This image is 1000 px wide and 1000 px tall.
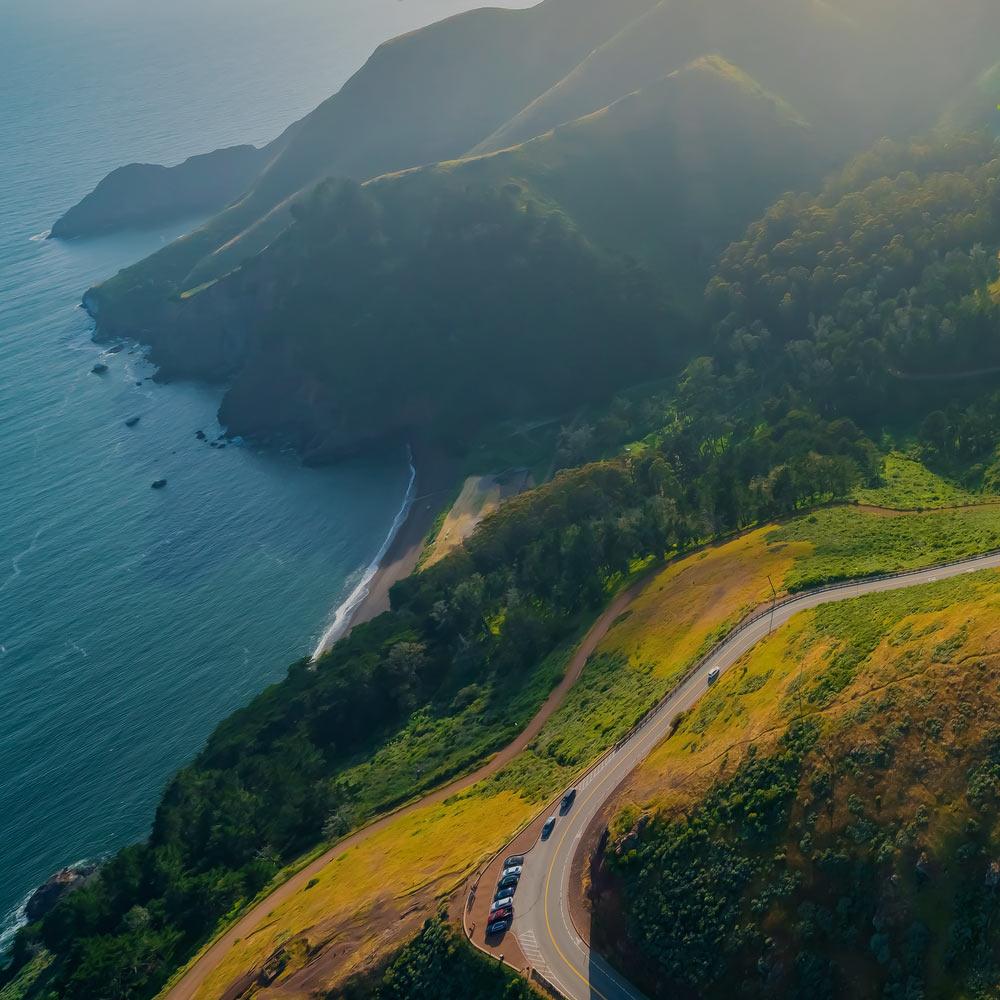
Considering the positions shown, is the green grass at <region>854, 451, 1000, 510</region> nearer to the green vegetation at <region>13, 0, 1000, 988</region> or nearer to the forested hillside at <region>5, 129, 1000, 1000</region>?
the green vegetation at <region>13, 0, 1000, 988</region>

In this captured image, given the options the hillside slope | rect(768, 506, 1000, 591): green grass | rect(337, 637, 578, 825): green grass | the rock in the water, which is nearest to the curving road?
rect(768, 506, 1000, 591): green grass

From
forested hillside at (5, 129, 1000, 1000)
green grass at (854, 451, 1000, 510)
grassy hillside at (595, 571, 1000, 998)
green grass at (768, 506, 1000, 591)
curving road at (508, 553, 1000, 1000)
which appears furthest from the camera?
green grass at (854, 451, 1000, 510)

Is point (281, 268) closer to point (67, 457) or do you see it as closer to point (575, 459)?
point (67, 457)

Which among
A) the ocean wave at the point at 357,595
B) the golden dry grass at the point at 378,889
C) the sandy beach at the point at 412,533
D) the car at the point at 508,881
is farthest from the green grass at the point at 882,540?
the ocean wave at the point at 357,595

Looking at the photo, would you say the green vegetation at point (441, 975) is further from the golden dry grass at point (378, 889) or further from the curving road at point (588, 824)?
the curving road at point (588, 824)

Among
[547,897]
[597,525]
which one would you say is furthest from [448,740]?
[547,897]

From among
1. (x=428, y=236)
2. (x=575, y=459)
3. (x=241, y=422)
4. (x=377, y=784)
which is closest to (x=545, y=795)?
(x=377, y=784)
